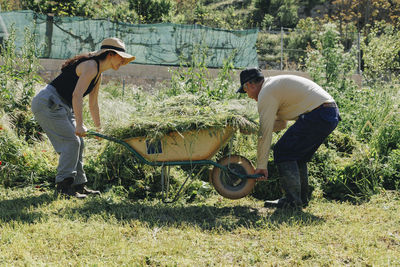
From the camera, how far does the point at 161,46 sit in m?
11.4

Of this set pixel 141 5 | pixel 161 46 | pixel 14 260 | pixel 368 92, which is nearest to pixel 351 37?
pixel 141 5

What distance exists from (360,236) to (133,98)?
439 cm

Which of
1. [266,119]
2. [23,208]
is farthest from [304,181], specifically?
[23,208]

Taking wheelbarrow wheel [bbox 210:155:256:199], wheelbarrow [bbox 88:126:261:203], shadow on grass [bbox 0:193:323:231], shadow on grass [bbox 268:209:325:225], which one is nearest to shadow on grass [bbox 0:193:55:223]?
shadow on grass [bbox 0:193:323:231]

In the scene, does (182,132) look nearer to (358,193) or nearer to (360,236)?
(360,236)

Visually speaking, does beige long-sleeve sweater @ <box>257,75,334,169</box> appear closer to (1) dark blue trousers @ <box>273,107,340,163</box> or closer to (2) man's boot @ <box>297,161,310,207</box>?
(1) dark blue trousers @ <box>273,107,340,163</box>

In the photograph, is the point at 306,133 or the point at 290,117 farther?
the point at 290,117

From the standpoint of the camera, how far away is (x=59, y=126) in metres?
3.65

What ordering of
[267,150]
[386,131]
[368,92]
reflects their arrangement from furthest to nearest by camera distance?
[368,92] < [386,131] < [267,150]

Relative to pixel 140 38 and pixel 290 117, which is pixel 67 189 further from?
pixel 140 38

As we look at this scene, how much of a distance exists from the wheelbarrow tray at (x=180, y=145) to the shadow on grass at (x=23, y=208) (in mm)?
1028

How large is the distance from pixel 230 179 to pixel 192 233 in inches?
35.6

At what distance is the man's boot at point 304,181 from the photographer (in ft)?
12.2

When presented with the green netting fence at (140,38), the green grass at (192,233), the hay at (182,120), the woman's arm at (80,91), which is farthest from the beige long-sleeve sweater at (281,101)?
the green netting fence at (140,38)
